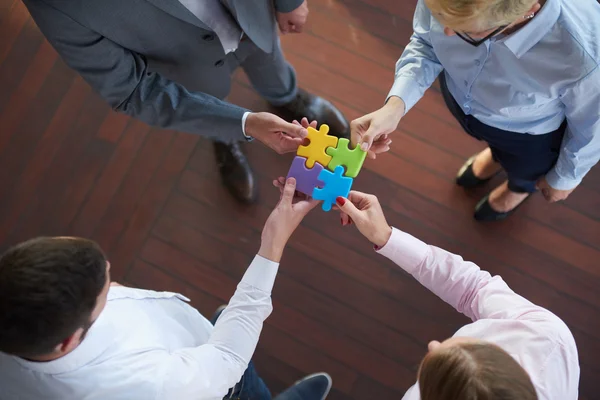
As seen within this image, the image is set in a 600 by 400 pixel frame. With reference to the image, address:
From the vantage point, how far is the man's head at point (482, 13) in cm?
99

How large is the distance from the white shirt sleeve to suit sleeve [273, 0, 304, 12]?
2.49ft

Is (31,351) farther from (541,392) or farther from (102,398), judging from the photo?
(541,392)

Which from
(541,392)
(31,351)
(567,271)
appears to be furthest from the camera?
(567,271)

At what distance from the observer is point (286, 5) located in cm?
147

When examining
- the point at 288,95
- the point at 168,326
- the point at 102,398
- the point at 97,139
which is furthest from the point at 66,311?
the point at 97,139

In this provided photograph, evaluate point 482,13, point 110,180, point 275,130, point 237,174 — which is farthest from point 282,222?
point 110,180

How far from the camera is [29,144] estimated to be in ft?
7.56

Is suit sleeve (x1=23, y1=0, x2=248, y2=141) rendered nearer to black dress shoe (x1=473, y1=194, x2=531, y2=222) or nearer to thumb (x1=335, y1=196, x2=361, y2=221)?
thumb (x1=335, y1=196, x2=361, y2=221)

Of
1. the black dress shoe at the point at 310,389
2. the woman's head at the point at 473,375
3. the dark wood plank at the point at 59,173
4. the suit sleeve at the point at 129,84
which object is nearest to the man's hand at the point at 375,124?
the suit sleeve at the point at 129,84

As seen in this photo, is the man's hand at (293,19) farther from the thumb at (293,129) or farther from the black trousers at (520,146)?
the black trousers at (520,146)

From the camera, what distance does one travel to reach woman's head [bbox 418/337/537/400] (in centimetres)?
88

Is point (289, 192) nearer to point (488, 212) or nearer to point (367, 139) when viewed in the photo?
point (367, 139)

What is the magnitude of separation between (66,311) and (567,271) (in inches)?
73.0

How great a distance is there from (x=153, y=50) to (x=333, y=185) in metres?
0.64
